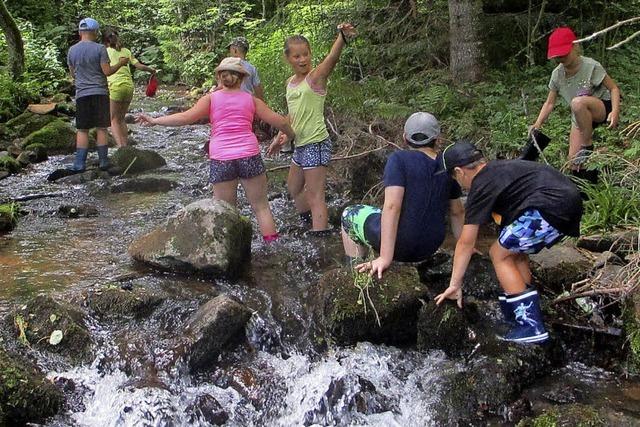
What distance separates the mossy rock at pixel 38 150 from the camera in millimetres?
11109

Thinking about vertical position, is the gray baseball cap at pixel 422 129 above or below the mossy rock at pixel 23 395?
above

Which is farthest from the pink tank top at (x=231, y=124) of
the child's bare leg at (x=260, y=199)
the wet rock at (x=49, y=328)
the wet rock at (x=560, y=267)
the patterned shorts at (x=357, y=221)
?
the wet rock at (x=560, y=267)

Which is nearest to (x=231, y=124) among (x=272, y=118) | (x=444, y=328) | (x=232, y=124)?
(x=232, y=124)

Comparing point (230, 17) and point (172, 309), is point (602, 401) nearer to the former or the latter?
point (172, 309)

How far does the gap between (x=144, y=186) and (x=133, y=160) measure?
114 cm

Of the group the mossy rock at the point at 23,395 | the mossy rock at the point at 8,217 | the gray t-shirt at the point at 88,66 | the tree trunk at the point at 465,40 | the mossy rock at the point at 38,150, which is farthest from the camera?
the mossy rock at the point at 38,150

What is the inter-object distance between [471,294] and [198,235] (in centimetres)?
247

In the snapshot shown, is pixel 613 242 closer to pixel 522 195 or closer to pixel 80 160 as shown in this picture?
pixel 522 195

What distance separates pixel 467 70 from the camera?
32.4 feet

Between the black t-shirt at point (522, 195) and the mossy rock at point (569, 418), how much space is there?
1148 millimetres

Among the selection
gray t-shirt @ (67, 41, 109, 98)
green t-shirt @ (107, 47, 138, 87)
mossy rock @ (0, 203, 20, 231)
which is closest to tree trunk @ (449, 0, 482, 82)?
green t-shirt @ (107, 47, 138, 87)

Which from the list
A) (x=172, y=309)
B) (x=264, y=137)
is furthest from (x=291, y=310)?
(x=264, y=137)

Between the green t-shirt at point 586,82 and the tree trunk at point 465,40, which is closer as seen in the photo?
the green t-shirt at point 586,82

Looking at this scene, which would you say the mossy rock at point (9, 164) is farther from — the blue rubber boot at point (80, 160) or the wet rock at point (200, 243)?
the wet rock at point (200, 243)
